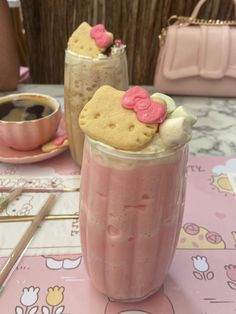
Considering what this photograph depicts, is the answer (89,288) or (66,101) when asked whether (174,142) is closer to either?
(89,288)

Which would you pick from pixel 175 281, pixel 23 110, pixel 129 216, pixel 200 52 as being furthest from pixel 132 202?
pixel 200 52

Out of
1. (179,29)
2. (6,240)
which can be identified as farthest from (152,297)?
(179,29)

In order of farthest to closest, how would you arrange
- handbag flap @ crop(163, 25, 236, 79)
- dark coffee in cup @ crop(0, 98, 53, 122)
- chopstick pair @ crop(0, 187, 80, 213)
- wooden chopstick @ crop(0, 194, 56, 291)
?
handbag flap @ crop(163, 25, 236, 79) < dark coffee in cup @ crop(0, 98, 53, 122) < chopstick pair @ crop(0, 187, 80, 213) < wooden chopstick @ crop(0, 194, 56, 291)

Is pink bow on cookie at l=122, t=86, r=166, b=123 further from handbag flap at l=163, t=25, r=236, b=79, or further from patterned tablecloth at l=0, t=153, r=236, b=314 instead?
handbag flap at l=163, t=25, r=236, b=79

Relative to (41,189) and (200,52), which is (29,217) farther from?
(200,52)

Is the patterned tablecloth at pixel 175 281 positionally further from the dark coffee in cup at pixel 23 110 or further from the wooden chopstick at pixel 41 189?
the dark coffee in cup at pixel 23 110

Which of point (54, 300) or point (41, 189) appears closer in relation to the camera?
point (54, 300)

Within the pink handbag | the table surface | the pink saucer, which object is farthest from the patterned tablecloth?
the pink handbag
